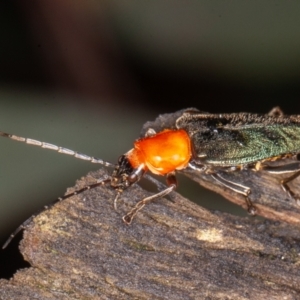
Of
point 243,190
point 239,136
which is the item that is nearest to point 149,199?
point 243,190

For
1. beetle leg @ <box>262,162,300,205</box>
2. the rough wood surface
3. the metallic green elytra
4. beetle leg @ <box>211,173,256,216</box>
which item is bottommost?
the rough wood surface

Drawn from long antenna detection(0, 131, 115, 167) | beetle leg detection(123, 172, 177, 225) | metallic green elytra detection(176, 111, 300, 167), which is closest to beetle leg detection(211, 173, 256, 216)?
metallic green elytra detection(176, 111, 300, 167)

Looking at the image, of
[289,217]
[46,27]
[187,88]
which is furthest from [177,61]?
[289,217]

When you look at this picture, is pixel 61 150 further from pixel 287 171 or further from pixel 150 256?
pixel 287 171

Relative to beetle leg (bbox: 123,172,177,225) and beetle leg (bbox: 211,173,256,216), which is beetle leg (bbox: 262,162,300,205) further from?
beetle leg (bbox: 123,172,177,225)

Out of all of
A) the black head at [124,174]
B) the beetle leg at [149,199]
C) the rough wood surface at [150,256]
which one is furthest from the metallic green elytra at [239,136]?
the rough wood surface at [150,256]

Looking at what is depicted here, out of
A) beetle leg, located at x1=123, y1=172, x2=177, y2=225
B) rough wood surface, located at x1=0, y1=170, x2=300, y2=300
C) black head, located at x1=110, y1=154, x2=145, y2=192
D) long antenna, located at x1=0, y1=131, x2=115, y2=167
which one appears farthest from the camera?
long antenna, located at x1=0, y1=131, x2=115, y2=167
